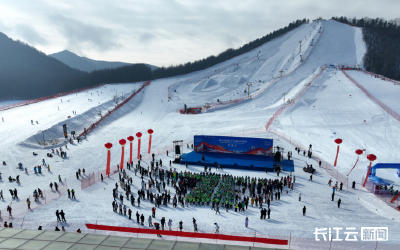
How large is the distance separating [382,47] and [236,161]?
79.6 meters

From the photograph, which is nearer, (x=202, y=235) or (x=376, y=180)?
(x=202, y=235)

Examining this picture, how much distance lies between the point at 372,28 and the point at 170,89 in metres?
83.0

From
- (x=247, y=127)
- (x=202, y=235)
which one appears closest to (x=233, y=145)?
(x=247, y=127)

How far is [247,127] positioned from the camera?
121ft

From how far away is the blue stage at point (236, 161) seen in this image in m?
25.1

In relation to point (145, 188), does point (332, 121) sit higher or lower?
higher

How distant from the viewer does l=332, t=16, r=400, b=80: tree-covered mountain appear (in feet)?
214

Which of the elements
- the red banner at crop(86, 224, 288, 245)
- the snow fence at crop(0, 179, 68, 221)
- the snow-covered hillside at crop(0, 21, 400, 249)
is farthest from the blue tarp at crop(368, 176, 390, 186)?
the snow fence at crop(0, 179, 68, 221)

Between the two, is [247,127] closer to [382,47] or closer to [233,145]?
[233,145]

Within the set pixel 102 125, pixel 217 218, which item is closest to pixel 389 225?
pixel 217 218

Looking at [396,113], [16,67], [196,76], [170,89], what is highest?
[16,67]

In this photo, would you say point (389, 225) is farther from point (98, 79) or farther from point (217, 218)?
point (98, 79)

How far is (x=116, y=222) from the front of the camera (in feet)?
48.8

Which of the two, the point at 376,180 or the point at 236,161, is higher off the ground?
A: the point at 376,180
